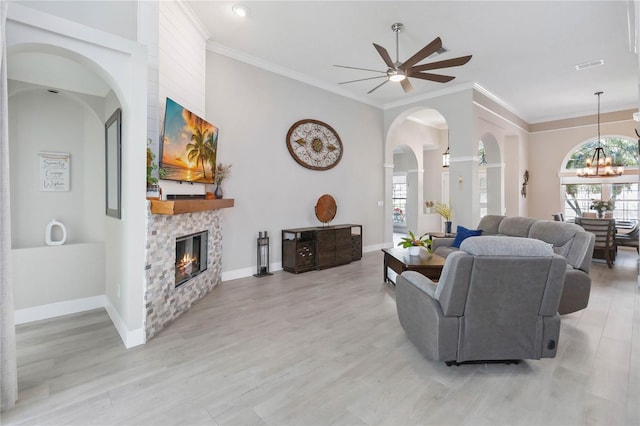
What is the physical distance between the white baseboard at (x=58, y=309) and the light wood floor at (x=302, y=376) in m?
0.15

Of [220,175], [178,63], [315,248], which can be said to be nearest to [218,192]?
[220,175]

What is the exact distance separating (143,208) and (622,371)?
418 cm

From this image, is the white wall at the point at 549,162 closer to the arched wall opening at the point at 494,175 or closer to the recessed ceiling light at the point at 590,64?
the arched wall opening at the point at 494,175

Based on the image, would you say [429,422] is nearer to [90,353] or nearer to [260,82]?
[90,353]

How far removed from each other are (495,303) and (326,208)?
13.5 ft

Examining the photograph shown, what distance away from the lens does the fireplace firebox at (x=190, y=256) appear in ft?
11.8

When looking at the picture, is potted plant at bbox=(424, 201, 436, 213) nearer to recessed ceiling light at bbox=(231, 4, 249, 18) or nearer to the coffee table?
the coffee table

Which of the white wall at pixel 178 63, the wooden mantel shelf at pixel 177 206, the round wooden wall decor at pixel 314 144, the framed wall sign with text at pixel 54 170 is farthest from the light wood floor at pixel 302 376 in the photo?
the round wooden wall decor at pixel 314 144

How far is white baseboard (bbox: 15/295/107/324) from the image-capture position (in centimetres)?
328

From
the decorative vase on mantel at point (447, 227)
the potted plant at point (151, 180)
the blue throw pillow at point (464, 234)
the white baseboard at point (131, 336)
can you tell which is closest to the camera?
the white baseboard at point (131, 336)

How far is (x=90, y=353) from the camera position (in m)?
2.68

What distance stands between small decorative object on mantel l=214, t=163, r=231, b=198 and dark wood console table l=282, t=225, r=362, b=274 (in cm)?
144

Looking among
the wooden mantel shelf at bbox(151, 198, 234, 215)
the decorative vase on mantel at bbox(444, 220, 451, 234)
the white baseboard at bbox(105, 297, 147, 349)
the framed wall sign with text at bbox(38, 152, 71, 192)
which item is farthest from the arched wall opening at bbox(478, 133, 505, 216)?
the framed wall sign with text at bbox(38, 152, 71, 192)

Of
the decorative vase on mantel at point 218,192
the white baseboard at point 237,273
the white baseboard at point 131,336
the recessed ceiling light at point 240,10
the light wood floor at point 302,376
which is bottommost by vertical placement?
the light wood floor at point 302,376
